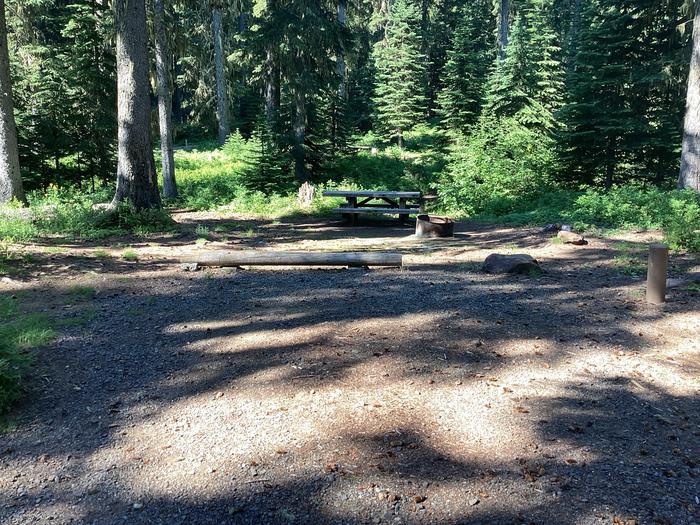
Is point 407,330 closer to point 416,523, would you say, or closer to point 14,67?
point 416,523

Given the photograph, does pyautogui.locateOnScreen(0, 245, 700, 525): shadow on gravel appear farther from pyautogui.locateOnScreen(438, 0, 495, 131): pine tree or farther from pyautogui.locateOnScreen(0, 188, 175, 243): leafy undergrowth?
pyautogui.locateOnScreen(438, 0, 495, 131): pine tree

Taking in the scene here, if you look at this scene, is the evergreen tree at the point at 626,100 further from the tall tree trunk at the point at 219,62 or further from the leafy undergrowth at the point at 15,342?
the tall tree trunk at the point at 219,62

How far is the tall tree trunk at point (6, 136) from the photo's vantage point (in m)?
12.1

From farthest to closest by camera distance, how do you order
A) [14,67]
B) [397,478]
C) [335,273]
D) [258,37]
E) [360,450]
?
[14,67], [258,37], [335,273], [360,450], [397,478]

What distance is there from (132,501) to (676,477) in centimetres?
349

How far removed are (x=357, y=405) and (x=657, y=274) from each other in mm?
4627

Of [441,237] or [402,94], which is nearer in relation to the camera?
[441,237]

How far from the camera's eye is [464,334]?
5953 mm

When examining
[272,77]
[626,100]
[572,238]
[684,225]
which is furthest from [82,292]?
[626,100]

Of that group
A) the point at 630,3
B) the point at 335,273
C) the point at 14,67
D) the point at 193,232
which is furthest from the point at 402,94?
the point at 335,273

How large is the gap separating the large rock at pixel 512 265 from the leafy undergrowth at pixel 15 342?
623 centimetres

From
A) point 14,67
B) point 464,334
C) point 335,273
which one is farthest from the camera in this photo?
point 14,67

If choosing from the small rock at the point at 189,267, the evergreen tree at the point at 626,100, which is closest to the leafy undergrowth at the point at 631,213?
the evergreen tree at the point at 626,100

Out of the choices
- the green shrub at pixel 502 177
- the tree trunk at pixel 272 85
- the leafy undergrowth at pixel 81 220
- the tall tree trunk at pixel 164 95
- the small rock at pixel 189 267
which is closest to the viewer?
the small rock at pixel 189 267
